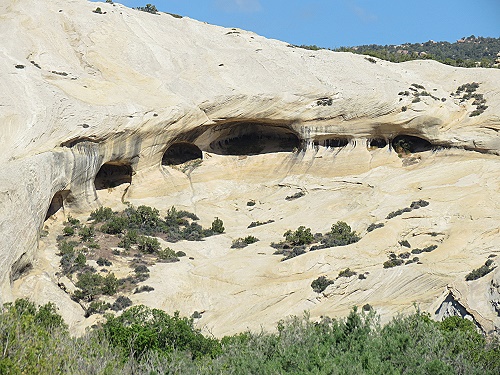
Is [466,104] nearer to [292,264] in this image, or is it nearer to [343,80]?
[343,80]

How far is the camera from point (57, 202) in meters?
40.4

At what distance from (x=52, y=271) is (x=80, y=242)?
156 inches

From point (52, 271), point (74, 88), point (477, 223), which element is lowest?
point (52, 271)

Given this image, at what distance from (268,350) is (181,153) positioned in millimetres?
27721

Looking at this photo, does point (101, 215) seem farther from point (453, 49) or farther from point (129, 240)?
point (453, 49)

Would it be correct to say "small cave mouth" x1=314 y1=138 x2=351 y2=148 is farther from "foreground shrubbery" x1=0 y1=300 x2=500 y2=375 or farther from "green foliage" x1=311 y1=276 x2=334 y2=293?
"foreground shrubbery" x1=0 y1=300 x2=500 y2=375

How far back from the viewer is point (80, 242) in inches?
A: 1523

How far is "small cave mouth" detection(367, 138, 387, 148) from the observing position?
47.5m

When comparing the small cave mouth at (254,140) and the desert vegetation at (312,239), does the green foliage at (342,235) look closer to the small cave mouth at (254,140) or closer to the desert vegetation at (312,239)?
the desert vegetation at (312,239)

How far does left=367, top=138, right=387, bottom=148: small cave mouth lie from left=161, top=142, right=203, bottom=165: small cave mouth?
10.1m

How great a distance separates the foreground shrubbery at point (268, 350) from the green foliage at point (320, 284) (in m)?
7.16

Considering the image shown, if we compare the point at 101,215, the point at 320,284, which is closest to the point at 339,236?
the point at 320,284

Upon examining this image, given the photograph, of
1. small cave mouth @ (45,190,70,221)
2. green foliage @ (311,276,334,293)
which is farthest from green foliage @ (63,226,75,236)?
green foliage @ (311,276,334,293)

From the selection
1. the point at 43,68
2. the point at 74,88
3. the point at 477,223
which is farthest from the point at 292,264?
the point at 43,68
